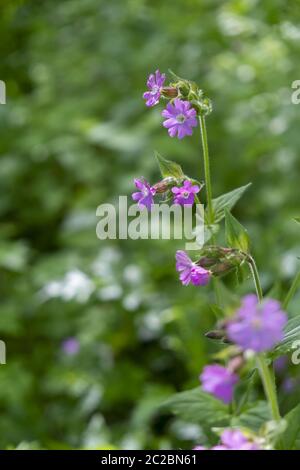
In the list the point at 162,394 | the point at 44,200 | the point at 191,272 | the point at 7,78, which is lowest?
the point at 191,272

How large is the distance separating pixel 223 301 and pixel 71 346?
54.0 inches

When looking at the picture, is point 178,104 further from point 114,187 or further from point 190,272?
point 114,187

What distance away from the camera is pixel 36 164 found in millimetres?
3494

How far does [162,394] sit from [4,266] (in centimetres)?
93

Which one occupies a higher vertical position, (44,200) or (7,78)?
(7,78)

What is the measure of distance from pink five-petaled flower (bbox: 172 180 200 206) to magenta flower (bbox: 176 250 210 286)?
9cm

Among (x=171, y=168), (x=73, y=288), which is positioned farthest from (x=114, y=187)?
(x=171, y=168)

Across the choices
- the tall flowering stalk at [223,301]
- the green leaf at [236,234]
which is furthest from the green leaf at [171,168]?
the green leaf at [236,234]

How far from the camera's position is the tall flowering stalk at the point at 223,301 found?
2.97 feet

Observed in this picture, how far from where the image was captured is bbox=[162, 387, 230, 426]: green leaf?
1.57 metres

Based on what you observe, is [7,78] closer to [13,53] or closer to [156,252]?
[13,53]

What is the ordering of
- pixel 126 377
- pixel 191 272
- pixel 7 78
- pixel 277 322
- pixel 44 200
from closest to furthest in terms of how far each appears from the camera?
pixel 277 322 < pixel 191 272 < pixel 126 377 < pixel 44 200 < pixel 7 78

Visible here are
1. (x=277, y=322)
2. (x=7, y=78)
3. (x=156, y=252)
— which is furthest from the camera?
(x=7, y=78)
